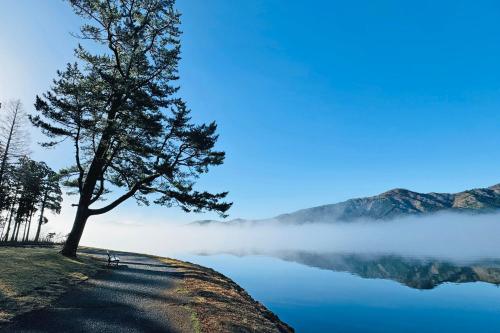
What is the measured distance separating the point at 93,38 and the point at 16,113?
24.1m

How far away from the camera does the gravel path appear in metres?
10.4

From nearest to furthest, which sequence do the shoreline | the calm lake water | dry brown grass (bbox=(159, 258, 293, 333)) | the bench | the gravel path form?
the gravel path
the shoreline
dry brown grass (bbox=(159, 258, 293, 333))
the bench
the calm lake water

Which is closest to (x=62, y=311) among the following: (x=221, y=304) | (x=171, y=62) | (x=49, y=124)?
(x=221, y=304)

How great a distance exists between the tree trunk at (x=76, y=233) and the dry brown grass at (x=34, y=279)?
166 centimetres

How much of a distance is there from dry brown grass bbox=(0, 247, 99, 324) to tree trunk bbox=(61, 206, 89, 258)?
1.66m

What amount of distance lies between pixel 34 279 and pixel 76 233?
1103 centimetres

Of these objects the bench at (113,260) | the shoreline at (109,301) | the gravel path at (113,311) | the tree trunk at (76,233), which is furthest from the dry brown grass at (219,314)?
the tree trunk at (76,233)

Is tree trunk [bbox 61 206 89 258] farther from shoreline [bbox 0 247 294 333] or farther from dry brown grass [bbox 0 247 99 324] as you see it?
shoreline [bbox 0 247 294 333]

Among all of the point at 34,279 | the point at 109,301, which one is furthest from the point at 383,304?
the point at 34,279

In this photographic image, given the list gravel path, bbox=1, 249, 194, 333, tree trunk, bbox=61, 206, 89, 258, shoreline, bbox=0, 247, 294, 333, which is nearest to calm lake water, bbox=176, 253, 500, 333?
shoreline, bbox=0, 247, 294, 333

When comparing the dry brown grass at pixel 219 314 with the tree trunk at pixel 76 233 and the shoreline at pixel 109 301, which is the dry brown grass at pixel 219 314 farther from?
the tree trunk at pixel 76 233

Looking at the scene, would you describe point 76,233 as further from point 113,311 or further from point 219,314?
point 219,314

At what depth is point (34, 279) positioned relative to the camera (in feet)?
51.1

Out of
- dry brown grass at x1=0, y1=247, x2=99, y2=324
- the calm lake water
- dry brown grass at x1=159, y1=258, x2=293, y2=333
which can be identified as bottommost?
the calm lake water
